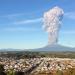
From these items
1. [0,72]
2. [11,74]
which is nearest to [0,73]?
[0,72]

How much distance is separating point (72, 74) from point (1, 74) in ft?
45.6

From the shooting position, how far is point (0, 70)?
37.2m

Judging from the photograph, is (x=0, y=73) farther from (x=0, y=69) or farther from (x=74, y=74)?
(x=74, y=74)

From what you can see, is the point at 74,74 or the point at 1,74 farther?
the point at 74,74

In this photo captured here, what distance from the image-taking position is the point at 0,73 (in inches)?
1438

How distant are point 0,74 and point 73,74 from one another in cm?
1395

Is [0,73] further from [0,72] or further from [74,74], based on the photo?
[74,74]

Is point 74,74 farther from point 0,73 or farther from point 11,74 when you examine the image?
point 0,73

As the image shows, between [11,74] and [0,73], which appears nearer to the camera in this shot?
[0,73]

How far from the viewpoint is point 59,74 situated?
46.7m

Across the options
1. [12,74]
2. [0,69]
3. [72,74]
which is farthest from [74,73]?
[0,69]

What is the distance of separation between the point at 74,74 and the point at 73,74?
212 millimetres

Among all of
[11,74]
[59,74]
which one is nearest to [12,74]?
[11,74]

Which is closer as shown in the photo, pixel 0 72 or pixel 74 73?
pixel 0 72
